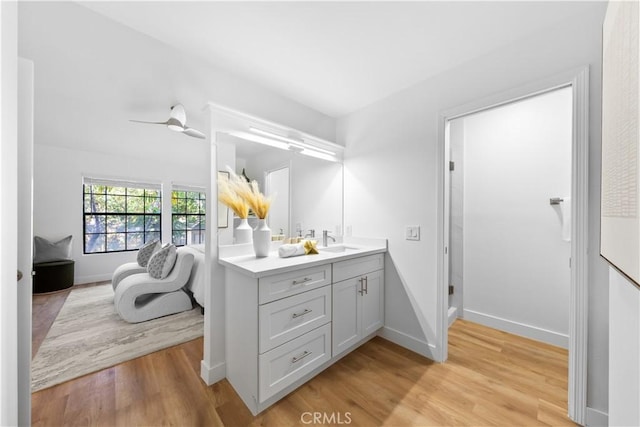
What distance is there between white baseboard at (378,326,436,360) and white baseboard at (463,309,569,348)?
3.15 feet

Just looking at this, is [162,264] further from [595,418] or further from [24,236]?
[595,418]

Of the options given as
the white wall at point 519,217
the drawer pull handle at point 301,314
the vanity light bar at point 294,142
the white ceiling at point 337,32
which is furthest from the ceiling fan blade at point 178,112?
the white wall at point 519,217

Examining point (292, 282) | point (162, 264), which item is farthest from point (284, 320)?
point (162, 264)

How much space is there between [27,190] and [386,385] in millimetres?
2250

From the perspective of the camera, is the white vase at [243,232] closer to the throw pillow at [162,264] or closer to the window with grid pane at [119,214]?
the throw pillow at [162,264]

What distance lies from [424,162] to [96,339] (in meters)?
3.42

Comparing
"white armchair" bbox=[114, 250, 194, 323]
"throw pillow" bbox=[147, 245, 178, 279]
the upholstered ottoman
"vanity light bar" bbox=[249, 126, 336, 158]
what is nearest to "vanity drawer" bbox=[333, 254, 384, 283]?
"vanity light bar" bbox=[249, 126, 336, 158]

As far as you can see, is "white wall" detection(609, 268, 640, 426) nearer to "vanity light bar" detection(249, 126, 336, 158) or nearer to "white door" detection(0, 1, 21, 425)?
"white door" detection(0, 1, 21, 425)

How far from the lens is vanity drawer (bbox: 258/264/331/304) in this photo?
4.58ft

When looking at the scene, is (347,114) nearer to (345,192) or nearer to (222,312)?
(345,192)

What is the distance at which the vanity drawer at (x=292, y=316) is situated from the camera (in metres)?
1.39

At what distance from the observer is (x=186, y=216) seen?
5.43 metres

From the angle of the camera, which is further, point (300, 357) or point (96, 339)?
point (96, 339)

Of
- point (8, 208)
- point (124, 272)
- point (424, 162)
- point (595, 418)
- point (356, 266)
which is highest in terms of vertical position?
point (424, 162)
